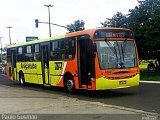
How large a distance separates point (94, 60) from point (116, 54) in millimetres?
1043

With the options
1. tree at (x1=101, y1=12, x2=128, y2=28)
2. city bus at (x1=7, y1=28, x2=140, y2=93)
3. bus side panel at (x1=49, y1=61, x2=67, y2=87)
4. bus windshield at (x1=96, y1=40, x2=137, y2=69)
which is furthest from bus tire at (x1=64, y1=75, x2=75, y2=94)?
tree at (x1=101, y1=12, x2=128, y2=28)

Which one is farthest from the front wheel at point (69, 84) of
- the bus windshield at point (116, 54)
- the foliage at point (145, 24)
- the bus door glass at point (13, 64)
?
the foliage at point (145, 24)

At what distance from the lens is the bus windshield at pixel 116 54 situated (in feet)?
54.2

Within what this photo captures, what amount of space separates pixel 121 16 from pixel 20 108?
80.4 feet

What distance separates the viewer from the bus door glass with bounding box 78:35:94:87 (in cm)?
1677

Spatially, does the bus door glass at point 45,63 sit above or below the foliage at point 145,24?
below

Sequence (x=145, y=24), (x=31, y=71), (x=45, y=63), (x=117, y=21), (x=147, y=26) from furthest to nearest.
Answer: (x=117, y=21) → (x=145, y=24) → (x=147, y=26) → (x=31, y=71) → (x=45, y=63)

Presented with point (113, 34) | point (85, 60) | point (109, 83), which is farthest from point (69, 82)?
point (113, 34)

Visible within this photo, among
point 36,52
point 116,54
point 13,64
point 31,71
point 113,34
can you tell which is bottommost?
point 31,71

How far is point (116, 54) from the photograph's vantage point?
16.8 m

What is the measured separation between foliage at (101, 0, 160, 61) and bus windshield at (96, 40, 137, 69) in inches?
568

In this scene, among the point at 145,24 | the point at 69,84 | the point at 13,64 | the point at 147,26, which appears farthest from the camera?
the point at 145,24

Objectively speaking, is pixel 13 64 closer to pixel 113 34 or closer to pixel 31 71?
pixel 31 71

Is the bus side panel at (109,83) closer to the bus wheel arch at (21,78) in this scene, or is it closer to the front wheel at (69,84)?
the front wheel at (69,84)
